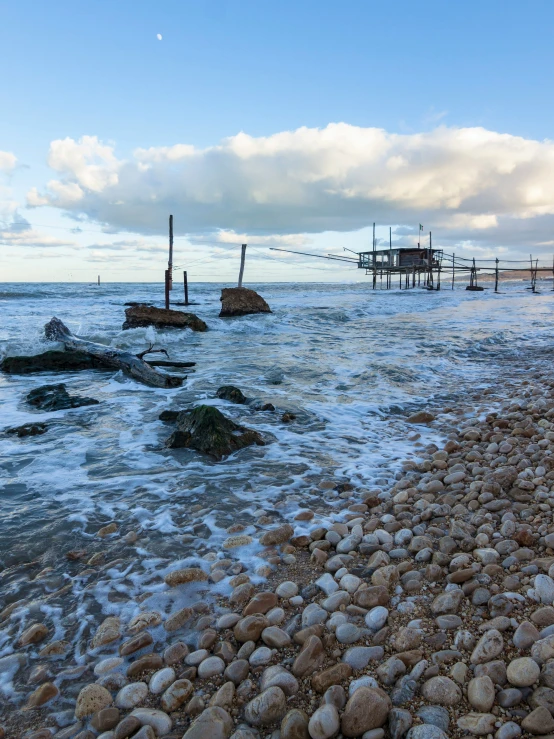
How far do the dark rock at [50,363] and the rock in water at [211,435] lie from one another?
211 inches

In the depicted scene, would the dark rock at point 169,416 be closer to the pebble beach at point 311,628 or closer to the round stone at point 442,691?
the pebble beach at point 311,628

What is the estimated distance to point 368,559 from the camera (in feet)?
9.59

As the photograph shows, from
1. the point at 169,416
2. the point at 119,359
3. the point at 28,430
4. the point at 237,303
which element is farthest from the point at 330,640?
the point at 237,303

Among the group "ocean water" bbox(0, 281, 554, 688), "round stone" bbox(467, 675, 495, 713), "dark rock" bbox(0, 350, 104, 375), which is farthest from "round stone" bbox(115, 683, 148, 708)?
"dark rock" bbox(0, 350, 104, 375)

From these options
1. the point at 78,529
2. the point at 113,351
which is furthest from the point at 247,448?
the point at 113,351

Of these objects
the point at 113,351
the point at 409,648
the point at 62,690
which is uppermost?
the point at 113,351

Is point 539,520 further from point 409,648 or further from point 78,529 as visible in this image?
point 78,529

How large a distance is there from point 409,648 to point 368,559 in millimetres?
849

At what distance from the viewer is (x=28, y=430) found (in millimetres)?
5617

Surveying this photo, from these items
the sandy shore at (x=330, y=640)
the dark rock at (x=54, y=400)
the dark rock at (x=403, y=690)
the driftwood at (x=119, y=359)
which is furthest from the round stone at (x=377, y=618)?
the driftwood at (x=119, y=359)

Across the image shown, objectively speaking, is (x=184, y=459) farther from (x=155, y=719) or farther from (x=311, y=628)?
(x=155, y=719)

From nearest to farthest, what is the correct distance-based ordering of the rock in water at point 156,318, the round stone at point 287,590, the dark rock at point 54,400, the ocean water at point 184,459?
the round stone at point 287,590 < the ocean water at point 184,459 < the dark rock at point 54,400 < the rock in water at point 156,318

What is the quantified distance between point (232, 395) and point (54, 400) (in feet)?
8.85

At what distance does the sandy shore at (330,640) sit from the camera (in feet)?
5.74
